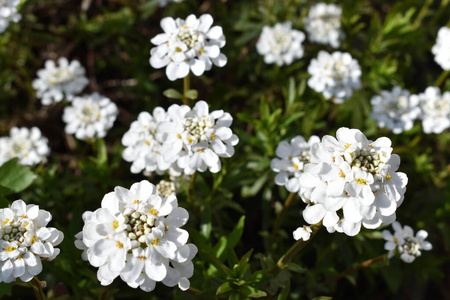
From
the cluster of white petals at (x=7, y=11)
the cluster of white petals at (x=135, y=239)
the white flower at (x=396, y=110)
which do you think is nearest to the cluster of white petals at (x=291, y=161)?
the cluster of white petals at (x=135, y=239)

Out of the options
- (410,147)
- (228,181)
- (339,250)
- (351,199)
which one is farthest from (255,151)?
(351,199)

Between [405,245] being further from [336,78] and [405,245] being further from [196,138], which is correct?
[336,78]

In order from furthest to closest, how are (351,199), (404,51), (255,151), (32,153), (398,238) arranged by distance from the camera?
1. (404,51)
2. (255,151)
3. (32,153)
4. (398,238)
5. (351,199)

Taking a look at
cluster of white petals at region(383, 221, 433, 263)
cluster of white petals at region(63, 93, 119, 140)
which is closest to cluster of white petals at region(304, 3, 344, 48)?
cluster of white petals at region(63, 93, 119, 140)

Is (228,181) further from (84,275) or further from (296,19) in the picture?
(296,19)

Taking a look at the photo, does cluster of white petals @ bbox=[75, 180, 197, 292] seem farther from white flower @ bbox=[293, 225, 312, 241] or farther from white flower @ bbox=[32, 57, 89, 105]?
white flower @ bbox=[32, 57, 89, 105]

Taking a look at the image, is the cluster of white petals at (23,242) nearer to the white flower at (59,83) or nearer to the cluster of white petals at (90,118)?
the cluster of white petals at (90,118)
